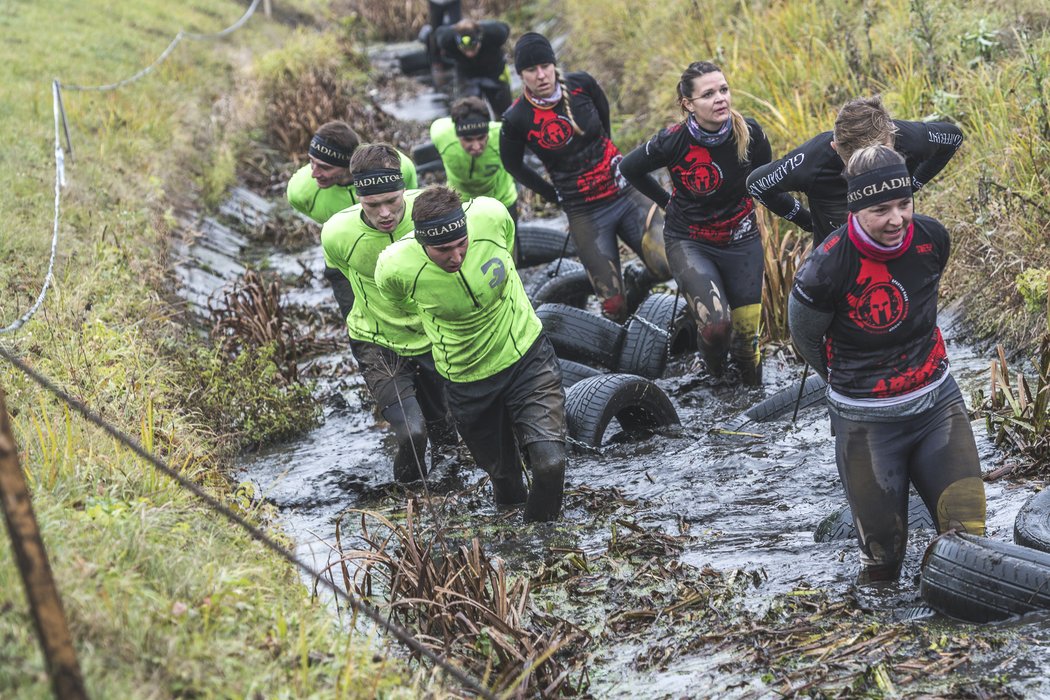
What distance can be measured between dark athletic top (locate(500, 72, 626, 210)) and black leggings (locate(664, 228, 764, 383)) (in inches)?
43.8

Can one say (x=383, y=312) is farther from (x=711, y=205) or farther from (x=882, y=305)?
(x=882, y=305)

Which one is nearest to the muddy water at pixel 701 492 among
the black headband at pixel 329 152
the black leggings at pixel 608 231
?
the black leggings at pixel 608 231

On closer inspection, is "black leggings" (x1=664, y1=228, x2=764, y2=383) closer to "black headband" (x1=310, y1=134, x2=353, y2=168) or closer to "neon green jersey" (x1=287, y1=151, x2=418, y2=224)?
"neon green jersey" (x1=287, y1=151, x2=418, y2=224)

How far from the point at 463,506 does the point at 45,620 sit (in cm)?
409

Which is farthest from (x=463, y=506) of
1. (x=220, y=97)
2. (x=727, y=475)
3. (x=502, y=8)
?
(x=502, y=8)

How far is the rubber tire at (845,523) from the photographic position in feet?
18.3

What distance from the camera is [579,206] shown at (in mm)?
8672

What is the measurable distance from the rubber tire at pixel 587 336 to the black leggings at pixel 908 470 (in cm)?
374

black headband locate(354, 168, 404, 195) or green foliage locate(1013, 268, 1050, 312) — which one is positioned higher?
black headband locate(354, 168, 404, 195)

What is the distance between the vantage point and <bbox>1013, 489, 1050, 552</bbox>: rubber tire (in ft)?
16.0

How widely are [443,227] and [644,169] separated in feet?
6.98

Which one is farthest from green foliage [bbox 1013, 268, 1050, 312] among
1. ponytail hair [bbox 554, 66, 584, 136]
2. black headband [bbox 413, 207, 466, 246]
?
black headband [bbox 413, 207, 466, 246]

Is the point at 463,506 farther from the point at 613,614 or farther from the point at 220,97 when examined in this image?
the point at 220,97

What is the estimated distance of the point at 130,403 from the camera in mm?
6855
